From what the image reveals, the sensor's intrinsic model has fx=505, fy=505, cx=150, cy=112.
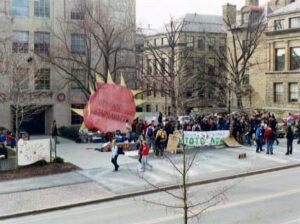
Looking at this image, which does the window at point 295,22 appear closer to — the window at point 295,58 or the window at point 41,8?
the window at point 295,58

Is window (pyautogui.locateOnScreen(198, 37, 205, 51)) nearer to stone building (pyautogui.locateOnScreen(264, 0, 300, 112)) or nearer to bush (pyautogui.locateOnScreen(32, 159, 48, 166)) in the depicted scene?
stone building (pyautogui.locateOnScreen(264, 0, 300, 112))

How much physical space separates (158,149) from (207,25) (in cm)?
4761

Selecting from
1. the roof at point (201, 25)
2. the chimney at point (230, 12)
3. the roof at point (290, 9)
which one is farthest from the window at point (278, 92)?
the roof at point (201, 25)

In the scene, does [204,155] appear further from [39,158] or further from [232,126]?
[39,158]

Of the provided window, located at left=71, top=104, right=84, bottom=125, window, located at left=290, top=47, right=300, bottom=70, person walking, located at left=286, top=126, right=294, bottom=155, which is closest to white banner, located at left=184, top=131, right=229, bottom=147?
person walking, located at left=286, top=126, right=294, bottom=155

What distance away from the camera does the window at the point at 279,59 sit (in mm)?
54344

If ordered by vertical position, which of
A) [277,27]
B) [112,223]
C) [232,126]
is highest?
[277,27]

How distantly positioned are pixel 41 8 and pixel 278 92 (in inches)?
1060

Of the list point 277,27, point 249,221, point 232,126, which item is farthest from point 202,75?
point 249,221

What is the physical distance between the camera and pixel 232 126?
31062 mm

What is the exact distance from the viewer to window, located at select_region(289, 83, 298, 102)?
5247cm

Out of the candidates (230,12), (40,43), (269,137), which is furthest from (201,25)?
(269,137)

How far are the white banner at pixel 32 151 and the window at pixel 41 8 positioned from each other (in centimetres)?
2077

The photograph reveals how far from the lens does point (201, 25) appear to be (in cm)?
6906
